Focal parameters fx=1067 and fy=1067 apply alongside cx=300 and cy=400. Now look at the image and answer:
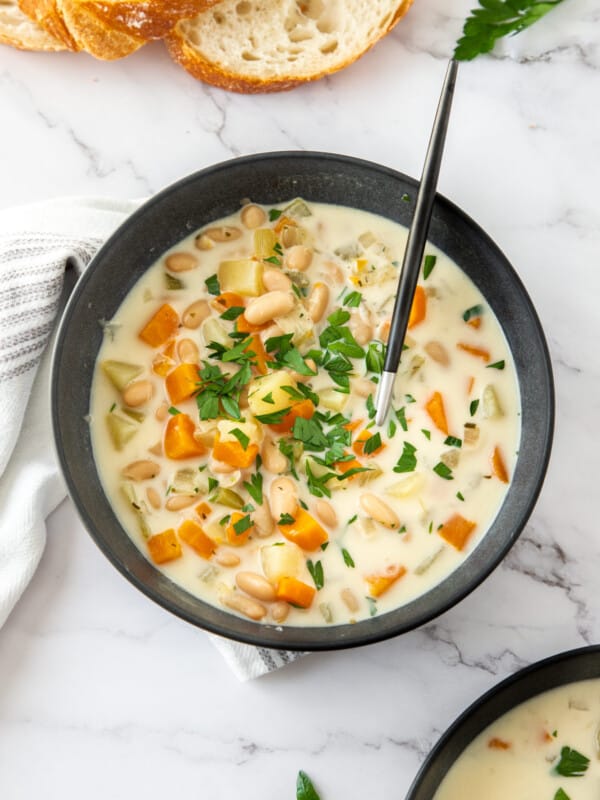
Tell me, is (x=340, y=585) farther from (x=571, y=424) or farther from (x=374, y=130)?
(x=374, y=130)

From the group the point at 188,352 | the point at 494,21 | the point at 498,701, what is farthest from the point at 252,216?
the point at 498,701

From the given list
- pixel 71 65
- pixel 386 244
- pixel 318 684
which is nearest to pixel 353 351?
pixel 386 244

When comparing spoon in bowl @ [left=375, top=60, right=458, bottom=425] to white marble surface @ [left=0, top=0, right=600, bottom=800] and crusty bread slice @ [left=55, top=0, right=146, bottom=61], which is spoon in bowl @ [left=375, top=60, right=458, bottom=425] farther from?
crusty bread slice @ [left=55, top=0, right=146, bottom=61]

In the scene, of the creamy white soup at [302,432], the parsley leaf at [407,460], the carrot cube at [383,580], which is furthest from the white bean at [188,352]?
the carrot cube at [383,580]

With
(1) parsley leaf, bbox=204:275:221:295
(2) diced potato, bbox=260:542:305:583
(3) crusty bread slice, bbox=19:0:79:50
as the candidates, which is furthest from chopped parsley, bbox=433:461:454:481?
(3) crusty bread slice, bbox=19:0:79:50

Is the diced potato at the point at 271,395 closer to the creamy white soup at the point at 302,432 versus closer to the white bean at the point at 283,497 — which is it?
the creamy white soup at the point at 302,432
